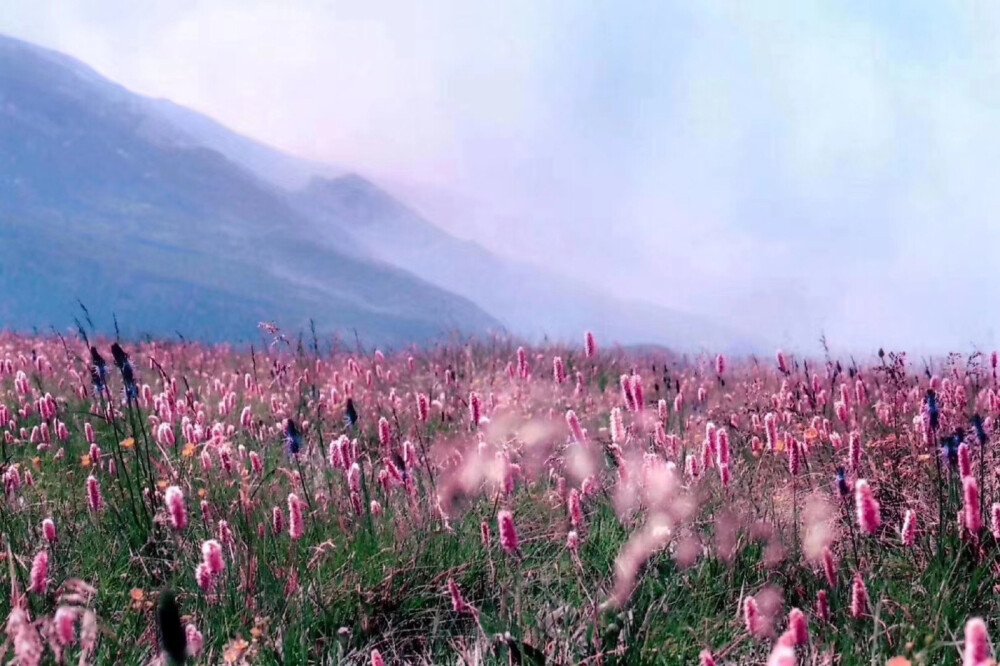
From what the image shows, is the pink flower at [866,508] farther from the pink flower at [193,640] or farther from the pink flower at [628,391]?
the pink flower at [193,640]

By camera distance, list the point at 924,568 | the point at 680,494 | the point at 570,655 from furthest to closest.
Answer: the point at 680,494 < the point at 924,568 < the point at 570,655

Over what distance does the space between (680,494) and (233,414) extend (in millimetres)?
4972

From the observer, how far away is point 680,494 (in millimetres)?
4895

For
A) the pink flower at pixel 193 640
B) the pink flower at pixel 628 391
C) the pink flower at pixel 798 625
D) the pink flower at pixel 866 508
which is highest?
the pink flower at pixel 628 391

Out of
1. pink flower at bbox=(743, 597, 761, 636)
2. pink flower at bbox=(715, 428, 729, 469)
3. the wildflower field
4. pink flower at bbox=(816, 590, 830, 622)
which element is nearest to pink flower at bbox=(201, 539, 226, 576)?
the wildflower field

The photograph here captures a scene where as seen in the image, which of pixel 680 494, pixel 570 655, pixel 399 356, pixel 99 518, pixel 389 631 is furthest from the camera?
pixel 399 356

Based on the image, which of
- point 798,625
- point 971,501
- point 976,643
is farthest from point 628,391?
point 976,643

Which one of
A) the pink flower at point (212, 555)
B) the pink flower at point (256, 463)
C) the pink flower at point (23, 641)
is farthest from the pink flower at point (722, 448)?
the pink flower at point (23, 641)

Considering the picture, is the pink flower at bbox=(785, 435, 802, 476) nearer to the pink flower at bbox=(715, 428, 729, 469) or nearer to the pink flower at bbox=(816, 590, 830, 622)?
the pink flower at bbox=(715, 428, 729, 469)

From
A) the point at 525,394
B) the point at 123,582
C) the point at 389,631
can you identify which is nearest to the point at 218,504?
the point at 123,582

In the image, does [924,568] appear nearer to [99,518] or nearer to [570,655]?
[570,655]

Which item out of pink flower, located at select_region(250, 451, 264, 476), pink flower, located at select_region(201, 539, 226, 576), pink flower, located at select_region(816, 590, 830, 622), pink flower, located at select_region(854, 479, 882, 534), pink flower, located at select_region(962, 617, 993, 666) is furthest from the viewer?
pink flower, located at select_region(250, 451, 264, 476)

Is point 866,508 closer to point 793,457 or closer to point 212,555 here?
point 793,457

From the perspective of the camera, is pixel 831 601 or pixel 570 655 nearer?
pixel 570 655
